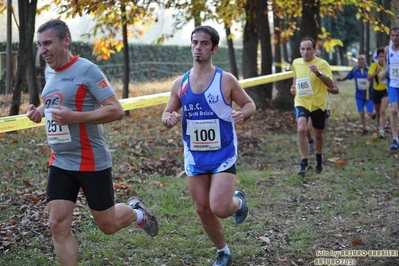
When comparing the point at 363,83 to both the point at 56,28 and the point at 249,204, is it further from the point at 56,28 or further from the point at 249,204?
the point at 56,28

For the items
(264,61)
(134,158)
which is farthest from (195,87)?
(264,61)

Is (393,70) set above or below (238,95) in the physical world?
below

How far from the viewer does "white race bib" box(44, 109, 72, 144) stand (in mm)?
4656

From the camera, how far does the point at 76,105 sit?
468 cm

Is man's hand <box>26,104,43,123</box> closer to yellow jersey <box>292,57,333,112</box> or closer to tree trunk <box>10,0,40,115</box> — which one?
tree trunk <box>10,0,40,115</box>

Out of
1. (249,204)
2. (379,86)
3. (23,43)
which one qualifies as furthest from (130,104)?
(379,86)

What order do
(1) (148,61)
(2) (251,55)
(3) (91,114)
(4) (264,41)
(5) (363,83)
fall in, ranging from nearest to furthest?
(3) (91,114), (5) (363,83), (4) (264,41), (2) (251,55), (1) (148,61)

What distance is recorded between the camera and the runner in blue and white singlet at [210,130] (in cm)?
532

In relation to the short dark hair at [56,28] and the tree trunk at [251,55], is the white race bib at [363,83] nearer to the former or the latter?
the tree trunk at [251,55]

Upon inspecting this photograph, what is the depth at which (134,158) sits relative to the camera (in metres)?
10.1

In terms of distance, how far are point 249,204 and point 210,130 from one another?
2816 millimetres

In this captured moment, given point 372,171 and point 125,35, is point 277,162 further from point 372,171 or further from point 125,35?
point 125,35

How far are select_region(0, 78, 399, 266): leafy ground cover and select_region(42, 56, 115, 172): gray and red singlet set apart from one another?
1.35 meters

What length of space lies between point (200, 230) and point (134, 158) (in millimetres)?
3608
